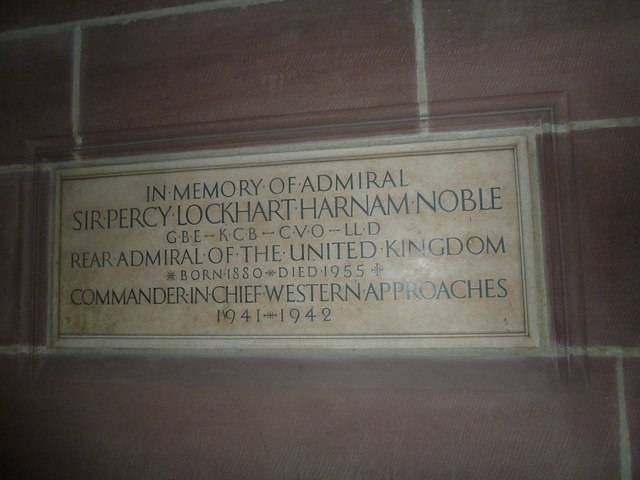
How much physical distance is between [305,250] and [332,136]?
21.0 inches

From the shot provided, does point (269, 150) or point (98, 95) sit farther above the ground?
point (98, 95)

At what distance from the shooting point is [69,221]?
7.97 ft

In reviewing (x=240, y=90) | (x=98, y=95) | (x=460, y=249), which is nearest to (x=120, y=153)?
(x=98, y=95)

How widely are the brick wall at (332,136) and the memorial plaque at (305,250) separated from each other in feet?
0.34

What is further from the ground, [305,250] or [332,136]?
[332,136]

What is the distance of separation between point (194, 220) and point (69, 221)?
2.14 ft

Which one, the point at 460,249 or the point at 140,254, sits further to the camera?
the point at 140,254

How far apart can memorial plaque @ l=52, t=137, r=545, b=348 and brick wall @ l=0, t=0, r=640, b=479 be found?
10cm

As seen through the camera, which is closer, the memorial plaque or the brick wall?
the brick wall

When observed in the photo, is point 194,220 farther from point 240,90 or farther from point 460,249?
point 460,249

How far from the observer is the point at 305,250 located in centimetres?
221

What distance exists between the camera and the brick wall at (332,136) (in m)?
1.98

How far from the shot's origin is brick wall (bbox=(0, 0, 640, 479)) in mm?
1980

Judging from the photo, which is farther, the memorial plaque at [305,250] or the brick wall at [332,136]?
the memorial plaque at [305,250]
